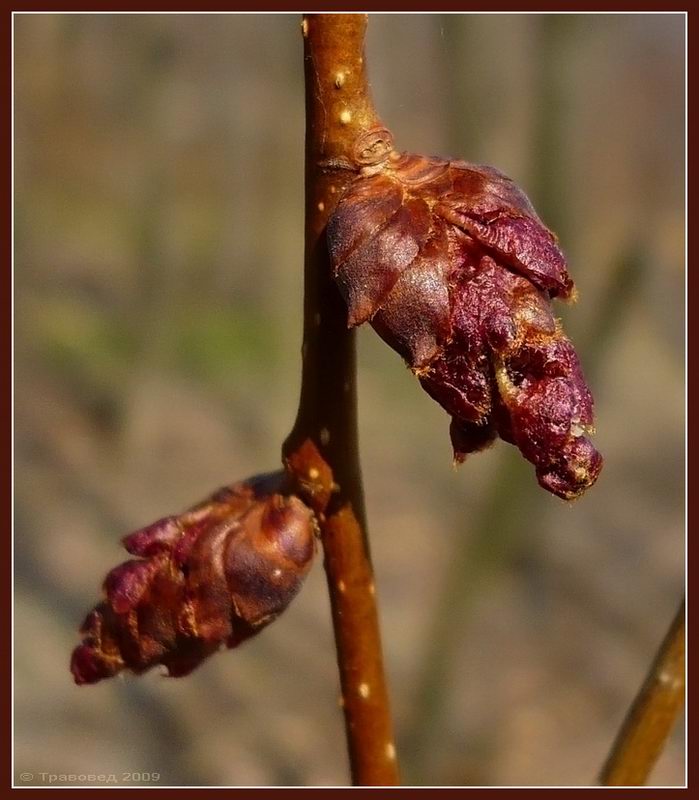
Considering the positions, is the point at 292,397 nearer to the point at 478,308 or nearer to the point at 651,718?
the point at 651,718

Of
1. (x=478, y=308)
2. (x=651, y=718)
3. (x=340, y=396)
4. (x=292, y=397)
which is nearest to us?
(x=478, y=308)

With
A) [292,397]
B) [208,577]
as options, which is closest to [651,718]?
[208,577]

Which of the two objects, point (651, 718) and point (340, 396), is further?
point (651, 718)

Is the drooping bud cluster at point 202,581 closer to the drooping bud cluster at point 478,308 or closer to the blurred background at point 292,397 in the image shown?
the drooping bud cluster at point 478,308

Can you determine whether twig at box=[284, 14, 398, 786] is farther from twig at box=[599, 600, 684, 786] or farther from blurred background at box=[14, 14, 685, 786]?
blurred background at box=[14, 14, 685, 786]

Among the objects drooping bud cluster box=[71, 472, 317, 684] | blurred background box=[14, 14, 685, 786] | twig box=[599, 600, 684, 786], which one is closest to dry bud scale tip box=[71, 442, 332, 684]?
drooping bud cluster box=[71, 472, 317, 684]

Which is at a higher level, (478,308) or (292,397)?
(292,397)

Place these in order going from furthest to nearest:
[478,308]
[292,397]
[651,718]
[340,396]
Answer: [292,397]
[651,718]
[340,396]
[478,308]
